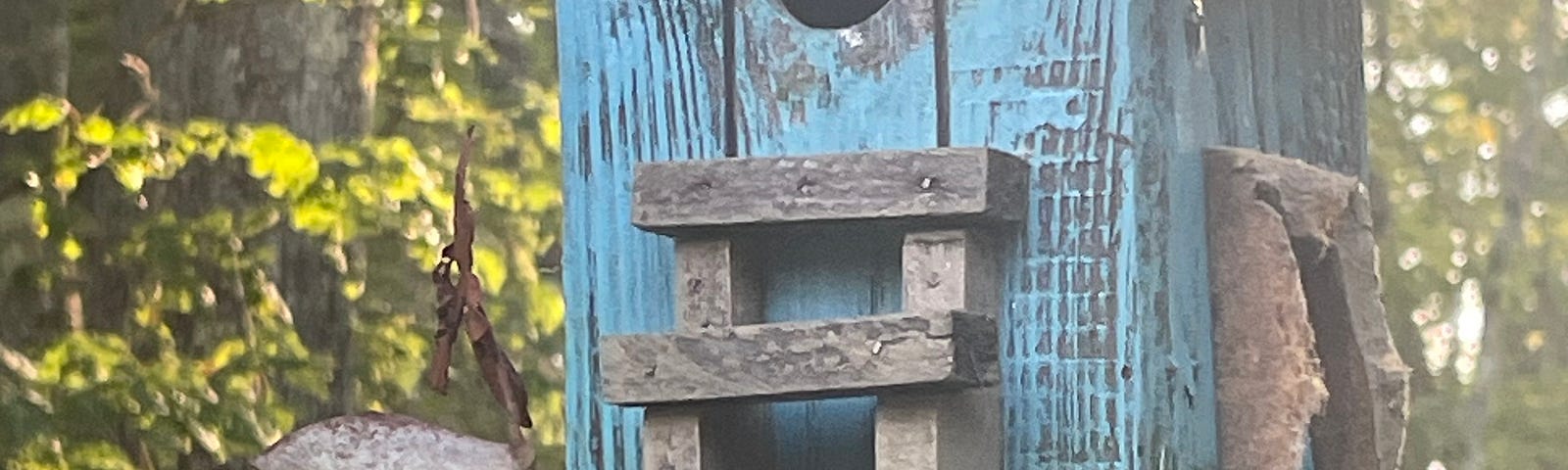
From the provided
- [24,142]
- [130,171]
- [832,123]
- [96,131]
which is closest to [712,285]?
[832,123]

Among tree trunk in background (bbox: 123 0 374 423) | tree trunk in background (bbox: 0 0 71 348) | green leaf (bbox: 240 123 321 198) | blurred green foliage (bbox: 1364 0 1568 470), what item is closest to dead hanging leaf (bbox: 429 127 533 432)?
green leaf (bbox: 240 123 321 198)

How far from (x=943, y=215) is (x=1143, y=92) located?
0.20 m

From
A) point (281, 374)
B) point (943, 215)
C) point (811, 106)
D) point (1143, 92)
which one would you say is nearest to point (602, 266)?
point (811, 106)

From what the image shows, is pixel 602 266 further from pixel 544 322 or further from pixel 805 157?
pixel 544 322

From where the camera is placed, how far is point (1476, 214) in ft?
30.4

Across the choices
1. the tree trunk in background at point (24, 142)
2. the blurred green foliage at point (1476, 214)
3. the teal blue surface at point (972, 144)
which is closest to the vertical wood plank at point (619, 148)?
the teal blue surface at point (972, 144)

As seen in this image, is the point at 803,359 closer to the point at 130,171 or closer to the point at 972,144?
the point at 972,144

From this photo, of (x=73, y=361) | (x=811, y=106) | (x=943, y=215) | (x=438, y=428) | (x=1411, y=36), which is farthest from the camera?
(x=1411, y=36)

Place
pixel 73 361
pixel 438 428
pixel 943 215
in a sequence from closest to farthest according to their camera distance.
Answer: pixel 438 428
pixel 943 215
pixel 73 361

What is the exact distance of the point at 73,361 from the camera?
194 inches

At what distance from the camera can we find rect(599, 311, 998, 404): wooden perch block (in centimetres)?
165

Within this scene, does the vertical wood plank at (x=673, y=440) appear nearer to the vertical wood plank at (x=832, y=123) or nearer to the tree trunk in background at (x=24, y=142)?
the vertical wood plank at (x=832, y=123)

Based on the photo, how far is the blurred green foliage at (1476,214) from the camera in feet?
29.4

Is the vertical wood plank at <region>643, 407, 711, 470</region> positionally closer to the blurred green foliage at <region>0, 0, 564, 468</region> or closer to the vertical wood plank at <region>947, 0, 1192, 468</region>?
the vertical wood plank at <region>947, 0, 1192, 468</region>
